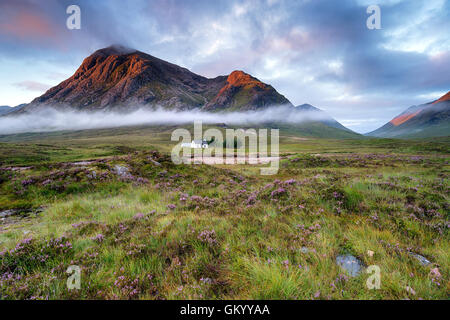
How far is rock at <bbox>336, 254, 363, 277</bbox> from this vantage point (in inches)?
116

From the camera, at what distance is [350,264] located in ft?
10.3

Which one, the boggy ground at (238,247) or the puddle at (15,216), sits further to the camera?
the puddle at (15,216)

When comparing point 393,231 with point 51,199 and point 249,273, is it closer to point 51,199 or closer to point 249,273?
point 249,273

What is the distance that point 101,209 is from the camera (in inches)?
256

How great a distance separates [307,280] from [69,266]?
13.9ft

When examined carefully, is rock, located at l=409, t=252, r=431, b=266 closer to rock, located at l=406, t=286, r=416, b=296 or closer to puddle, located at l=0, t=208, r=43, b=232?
rock, located at l=406, t=286, r=416, b=296

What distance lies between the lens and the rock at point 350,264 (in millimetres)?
2951

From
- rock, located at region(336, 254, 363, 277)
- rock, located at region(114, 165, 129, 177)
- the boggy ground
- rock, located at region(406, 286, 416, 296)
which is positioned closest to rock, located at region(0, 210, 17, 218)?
the boggy ground

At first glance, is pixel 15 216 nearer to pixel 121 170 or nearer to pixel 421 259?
pixel 121 170

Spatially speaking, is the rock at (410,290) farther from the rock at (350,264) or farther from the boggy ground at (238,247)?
the rock at (350,264)

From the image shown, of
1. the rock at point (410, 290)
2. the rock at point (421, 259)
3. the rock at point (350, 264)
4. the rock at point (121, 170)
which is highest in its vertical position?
the rock at point (121, 170)

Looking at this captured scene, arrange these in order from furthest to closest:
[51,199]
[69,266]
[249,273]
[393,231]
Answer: [51,199] → [393,231] → [69,266] → [249,273]

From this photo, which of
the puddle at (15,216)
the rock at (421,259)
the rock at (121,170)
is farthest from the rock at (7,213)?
the rock at (421,259)
